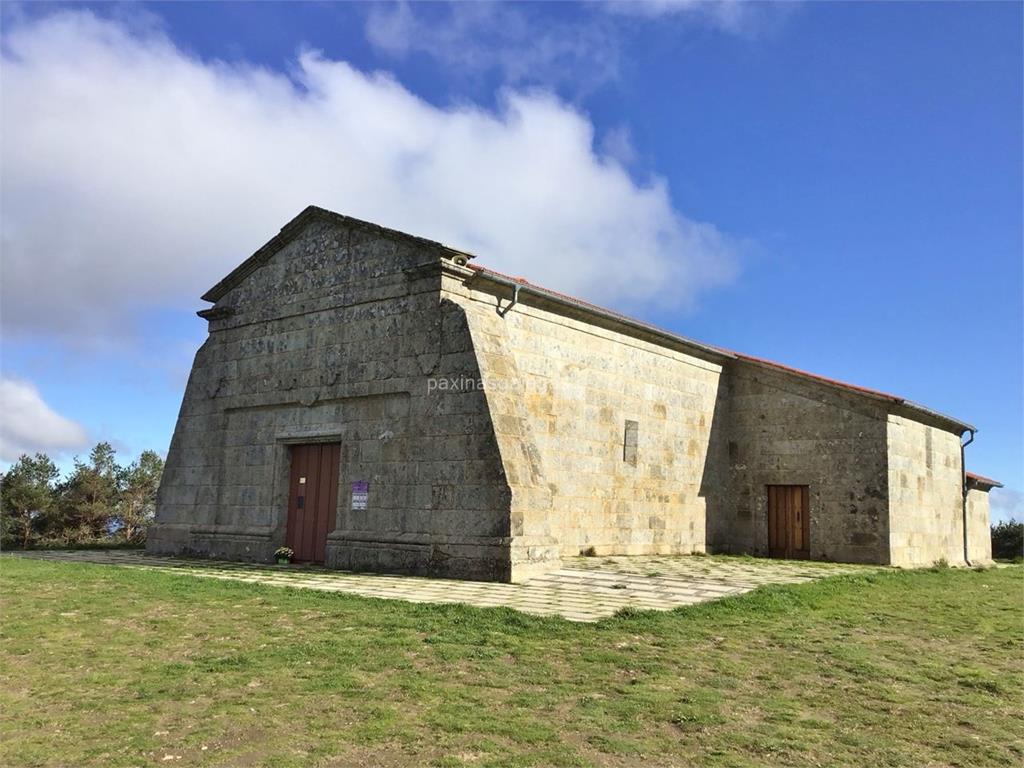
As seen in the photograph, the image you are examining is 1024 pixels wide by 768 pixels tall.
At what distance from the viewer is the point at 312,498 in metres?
14.4

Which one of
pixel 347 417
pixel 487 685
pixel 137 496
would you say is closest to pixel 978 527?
pixel 347 417

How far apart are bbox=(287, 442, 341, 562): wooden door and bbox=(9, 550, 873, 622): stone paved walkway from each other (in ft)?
2.22

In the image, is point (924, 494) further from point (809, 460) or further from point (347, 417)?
point (347, 417)

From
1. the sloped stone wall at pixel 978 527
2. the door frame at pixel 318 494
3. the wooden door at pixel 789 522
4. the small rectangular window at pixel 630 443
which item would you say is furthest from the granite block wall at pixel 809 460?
the door frame at pixel 318 494

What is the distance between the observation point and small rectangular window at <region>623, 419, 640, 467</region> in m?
16.3

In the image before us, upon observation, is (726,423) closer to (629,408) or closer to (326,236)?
(629,408)

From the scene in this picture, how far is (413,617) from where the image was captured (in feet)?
26.2

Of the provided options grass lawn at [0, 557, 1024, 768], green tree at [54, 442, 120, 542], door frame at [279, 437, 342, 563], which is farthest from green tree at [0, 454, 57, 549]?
grass lawn at [0, 557, 1024, 768]

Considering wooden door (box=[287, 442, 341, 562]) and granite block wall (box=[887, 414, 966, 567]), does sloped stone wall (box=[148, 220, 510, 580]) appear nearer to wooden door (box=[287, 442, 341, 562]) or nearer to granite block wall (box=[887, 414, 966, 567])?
wooden door (box=[287, 442, 341, 562])

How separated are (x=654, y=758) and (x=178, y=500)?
14053 millimetres

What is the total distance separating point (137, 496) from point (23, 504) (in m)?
3.99

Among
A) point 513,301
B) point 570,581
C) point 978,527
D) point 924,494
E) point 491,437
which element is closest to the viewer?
point 570,581

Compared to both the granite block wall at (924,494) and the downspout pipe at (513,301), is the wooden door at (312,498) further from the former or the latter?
the granite block wall at (924,494)

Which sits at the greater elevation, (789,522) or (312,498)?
(312,498)
